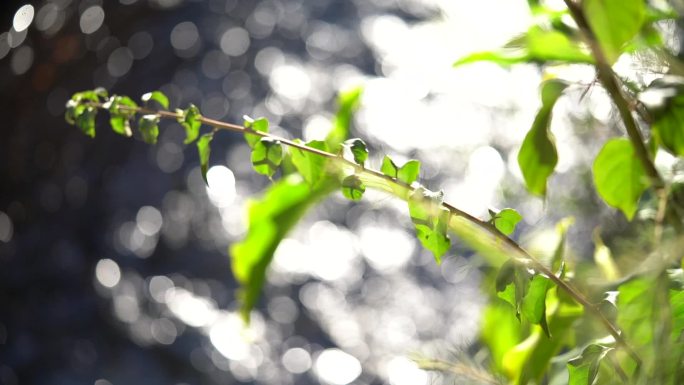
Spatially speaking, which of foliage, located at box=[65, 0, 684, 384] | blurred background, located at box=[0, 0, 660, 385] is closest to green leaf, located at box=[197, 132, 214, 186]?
foliage, located at box=[65, 0, 684, 384]

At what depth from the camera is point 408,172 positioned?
0.42 meters

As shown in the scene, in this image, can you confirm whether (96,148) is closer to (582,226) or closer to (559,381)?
(582,226)

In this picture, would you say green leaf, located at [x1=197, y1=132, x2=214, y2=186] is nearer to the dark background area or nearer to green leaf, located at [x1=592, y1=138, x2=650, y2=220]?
green leaf, located at [x1=592, y1=138, x2=650, y2=220]

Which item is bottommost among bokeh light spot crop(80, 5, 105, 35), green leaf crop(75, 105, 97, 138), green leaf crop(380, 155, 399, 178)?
bokeh light spot crop(80, 5, 105, 35)

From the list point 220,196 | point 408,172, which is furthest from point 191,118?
point 220,196

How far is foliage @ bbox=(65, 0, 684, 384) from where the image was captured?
39cm

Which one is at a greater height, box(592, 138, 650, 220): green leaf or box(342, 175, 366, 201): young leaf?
box(342, 175, 366, 201): young leaf

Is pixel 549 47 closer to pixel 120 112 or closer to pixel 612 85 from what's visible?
pixel 612 85

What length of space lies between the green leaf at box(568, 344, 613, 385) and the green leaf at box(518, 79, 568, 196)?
0.14m

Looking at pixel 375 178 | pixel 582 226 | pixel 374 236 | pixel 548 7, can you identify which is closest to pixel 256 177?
pixel 374 236

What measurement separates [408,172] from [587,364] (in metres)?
0.12

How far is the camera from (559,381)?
1.73 feet

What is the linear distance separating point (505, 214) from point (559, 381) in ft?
0.52

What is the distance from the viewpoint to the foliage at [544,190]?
0.39 m
